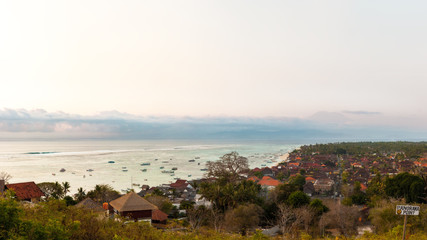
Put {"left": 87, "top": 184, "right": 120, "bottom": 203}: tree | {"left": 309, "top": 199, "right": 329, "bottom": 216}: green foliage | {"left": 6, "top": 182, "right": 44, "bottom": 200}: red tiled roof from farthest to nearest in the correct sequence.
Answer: {"left": 87, "top": 184, "right": 120, "bottom": 203}: tree
{"left": 309, "top": 199, "right": 329, "bottom": 216}: green foliage
{"left": 6, "top": 182, "right": 44, "bottom": 200}: red tiled roof

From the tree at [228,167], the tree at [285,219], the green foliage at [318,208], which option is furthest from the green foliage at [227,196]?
the tree at [228,167]

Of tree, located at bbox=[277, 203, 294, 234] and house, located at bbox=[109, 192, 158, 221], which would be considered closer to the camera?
house, located at bbox=[109, 192, 158, 221]

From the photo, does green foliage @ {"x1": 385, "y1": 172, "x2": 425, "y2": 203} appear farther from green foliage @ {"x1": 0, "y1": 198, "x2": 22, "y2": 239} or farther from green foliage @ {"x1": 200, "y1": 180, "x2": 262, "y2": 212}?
green foliage @ {"x1": 0, "y1": 198, "x2": 22, "y2": 239}

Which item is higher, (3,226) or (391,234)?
(3,226)

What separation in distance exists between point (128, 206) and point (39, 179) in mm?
42713

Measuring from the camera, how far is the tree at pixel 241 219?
779 inches

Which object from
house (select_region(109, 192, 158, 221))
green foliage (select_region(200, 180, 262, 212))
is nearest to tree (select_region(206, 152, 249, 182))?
green foliage (select_region(200, 180, 262, 212))

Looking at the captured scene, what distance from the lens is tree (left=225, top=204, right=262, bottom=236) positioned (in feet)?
65.0

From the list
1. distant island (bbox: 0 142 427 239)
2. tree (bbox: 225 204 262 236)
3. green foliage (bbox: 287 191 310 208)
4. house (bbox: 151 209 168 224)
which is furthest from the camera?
green foliage (bbox: 287 191 310 208)

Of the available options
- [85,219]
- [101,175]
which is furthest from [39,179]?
[85,219]

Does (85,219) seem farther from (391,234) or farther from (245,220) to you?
(245,220)

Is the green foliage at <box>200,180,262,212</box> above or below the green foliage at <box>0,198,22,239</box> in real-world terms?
below

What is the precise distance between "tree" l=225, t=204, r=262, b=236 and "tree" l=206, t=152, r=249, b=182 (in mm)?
7603

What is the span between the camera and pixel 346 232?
769 inches
